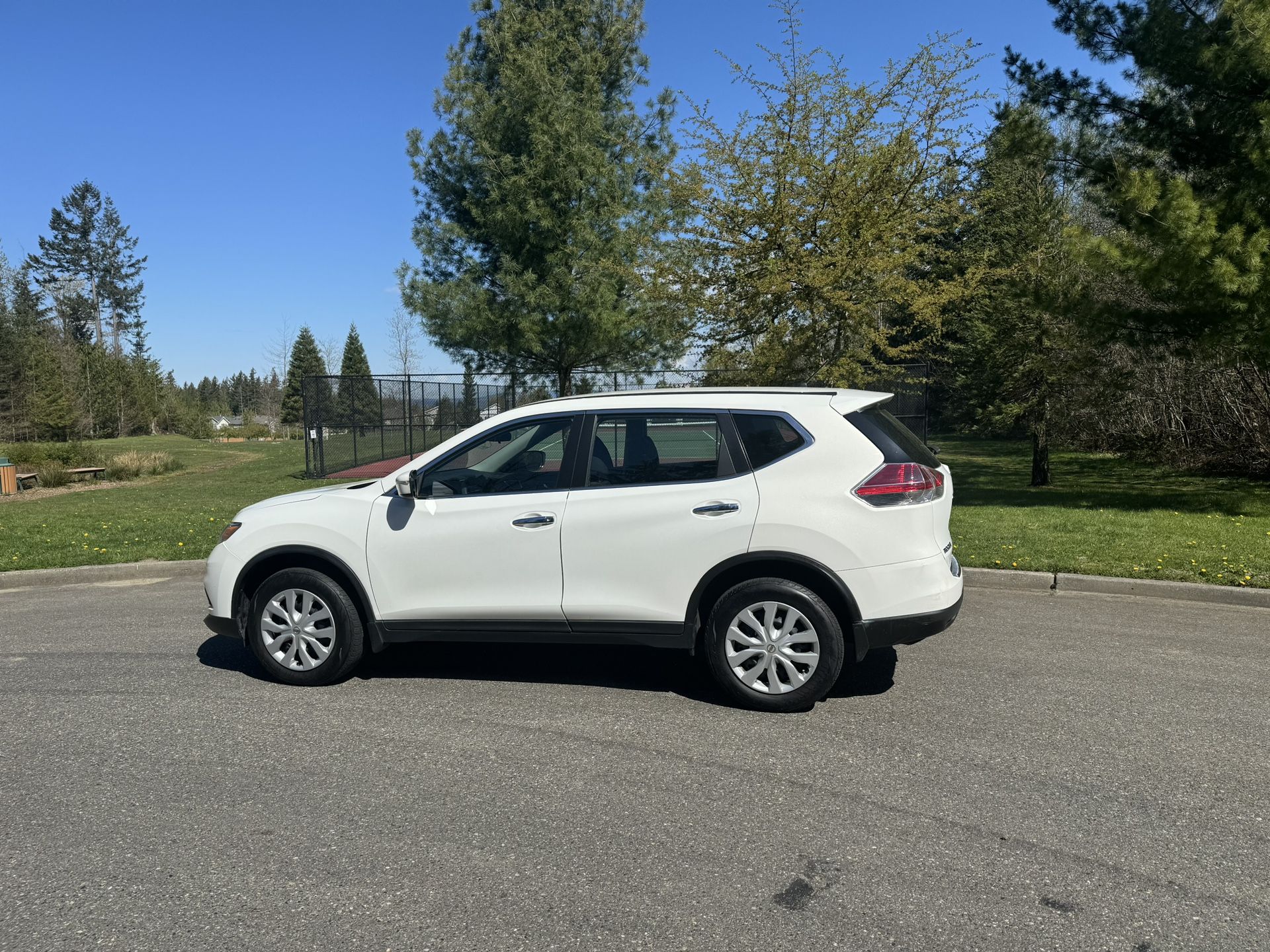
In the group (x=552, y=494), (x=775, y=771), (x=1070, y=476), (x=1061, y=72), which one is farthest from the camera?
(x=1070, y=476)

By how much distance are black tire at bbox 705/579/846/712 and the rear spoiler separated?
1.00 m

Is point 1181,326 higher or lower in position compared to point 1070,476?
higher

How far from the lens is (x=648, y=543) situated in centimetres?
514

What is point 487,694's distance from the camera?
5.48m

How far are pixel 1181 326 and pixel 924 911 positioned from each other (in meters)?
11.8

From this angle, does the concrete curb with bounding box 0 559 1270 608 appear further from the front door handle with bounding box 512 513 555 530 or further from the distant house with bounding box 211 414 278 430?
the distant house with bounding box 211 414 278 430

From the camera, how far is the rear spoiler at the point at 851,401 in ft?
17.0

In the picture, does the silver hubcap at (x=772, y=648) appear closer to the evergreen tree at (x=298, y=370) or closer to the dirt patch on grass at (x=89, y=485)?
the dirt patch on grass at (x=89, y=485)

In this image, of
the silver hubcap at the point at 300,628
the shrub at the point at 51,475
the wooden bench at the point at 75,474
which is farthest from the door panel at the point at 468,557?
the shrub at the point at 51,475

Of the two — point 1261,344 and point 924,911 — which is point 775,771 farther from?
point 1261,344

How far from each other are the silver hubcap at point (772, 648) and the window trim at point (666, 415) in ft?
2.44

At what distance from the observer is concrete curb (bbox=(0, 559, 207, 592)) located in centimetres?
930

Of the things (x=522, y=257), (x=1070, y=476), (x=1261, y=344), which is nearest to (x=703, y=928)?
(x=1261, y=344)

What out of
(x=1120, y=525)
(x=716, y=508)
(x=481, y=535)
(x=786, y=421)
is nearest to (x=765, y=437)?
(x=786, y=421)
